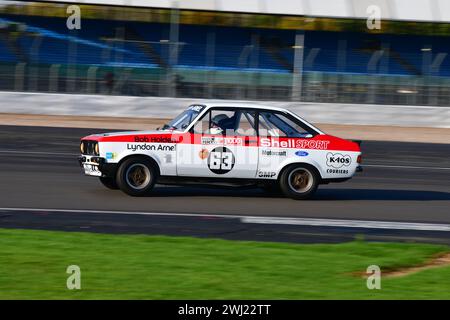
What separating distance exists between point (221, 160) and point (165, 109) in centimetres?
1745

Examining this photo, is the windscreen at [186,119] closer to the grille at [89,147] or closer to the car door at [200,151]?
the car door at [200,151]

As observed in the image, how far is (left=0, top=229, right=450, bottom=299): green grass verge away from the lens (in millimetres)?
7711

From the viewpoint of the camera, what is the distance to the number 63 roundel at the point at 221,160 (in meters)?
13.9

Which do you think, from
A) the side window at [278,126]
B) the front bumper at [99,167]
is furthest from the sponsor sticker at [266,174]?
the front bumper at [99,167]

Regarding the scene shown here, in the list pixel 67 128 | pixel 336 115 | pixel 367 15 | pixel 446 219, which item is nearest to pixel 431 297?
pixel 446 219

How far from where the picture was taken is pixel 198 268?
28.4ft

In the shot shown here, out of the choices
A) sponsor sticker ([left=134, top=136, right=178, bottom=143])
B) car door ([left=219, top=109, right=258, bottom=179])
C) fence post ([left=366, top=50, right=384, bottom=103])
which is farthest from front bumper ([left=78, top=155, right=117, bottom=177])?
fence post ([left=366, top=50, right=384, bottom=103])

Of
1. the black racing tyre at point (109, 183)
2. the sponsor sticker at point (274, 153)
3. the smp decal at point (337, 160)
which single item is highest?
the sponsor sticker at point (274, 153)

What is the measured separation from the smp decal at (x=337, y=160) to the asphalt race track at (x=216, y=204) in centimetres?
64

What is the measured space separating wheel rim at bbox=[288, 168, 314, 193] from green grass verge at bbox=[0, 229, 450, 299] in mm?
3575

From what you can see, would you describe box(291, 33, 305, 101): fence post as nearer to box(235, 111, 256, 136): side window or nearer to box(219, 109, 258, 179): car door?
box(235, 111, 256, 136): side window

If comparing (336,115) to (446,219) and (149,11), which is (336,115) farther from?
(446,219)

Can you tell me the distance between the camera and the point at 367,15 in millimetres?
35781

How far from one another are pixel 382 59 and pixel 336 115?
5509mm
